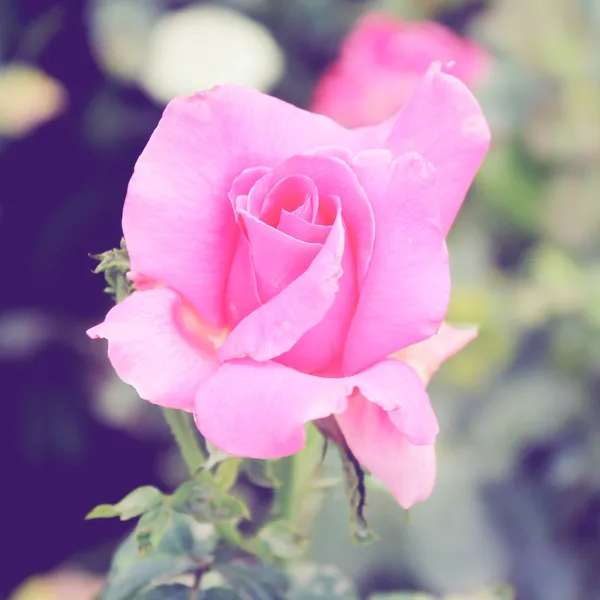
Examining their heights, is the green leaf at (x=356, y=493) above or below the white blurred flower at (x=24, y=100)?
above

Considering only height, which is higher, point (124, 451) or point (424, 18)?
point (424, 18)

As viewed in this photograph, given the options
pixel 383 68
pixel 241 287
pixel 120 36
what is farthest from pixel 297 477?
pixel 120 36

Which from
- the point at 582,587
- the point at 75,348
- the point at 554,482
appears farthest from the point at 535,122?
the point at 75,348

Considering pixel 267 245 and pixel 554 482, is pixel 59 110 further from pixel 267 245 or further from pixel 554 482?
pixel 267 245

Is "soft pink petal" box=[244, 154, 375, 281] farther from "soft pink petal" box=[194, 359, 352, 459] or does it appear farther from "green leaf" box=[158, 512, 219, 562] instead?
"green leaf" box=[158, 512, 219, 562]

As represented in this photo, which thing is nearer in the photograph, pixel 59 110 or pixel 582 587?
pixel 582 587

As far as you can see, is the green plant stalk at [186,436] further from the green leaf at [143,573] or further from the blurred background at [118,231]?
the blurred background at [118,231]

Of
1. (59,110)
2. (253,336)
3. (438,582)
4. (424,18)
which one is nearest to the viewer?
(253,336)

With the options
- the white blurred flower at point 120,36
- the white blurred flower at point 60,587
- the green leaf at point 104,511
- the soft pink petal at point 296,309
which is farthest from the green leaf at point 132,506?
the white blurred flower at point 120,36
